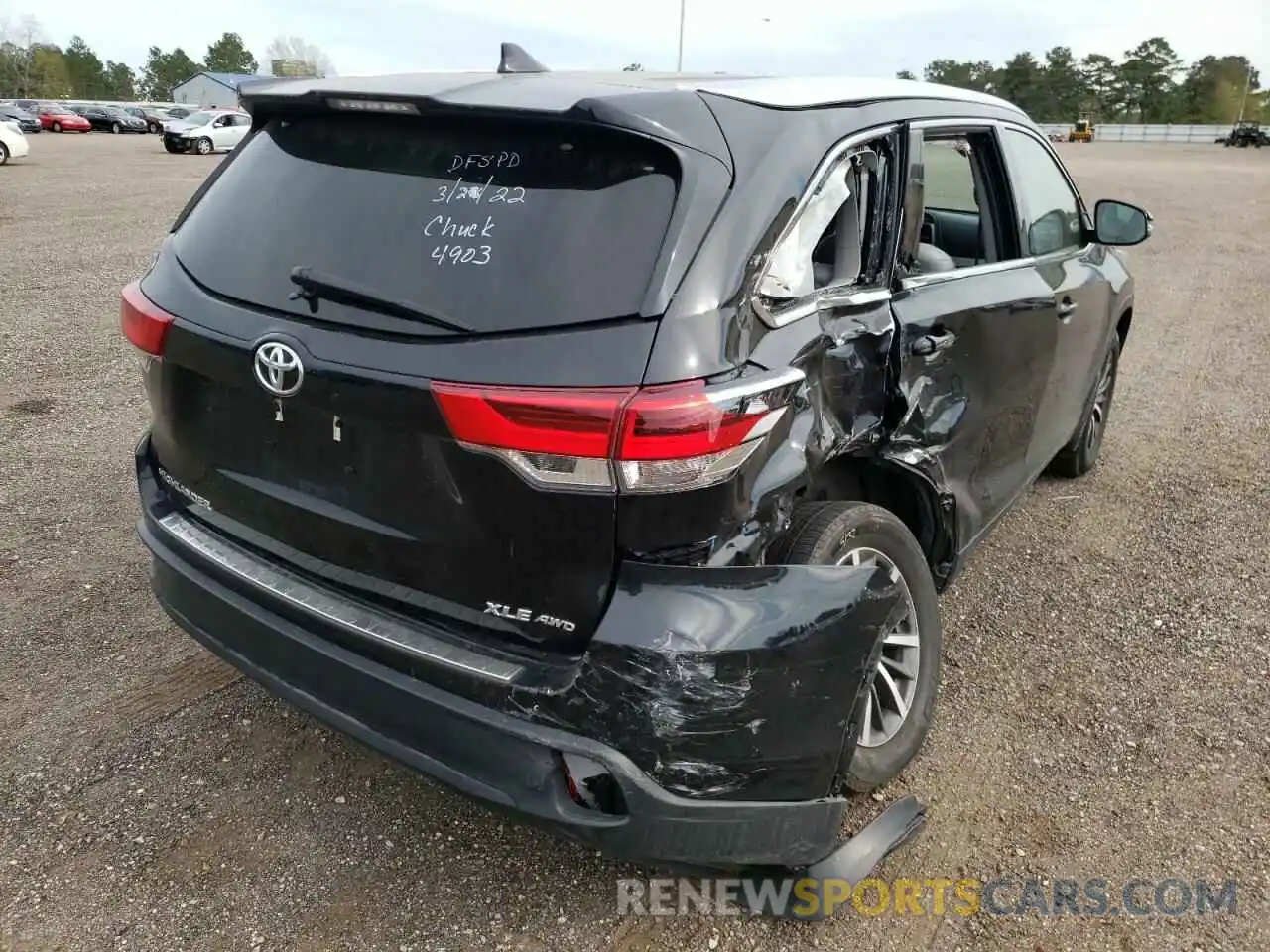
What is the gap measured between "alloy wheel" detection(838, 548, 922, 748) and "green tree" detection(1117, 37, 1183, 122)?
125356mm

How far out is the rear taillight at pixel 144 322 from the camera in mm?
2354

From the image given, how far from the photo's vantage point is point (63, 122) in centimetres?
4828

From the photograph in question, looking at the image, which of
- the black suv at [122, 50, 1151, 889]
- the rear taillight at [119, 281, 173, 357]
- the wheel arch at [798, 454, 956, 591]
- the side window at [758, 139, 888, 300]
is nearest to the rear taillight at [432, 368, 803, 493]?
the black suv at [122, 50, 1151, 889]

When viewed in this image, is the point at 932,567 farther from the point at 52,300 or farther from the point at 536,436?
the point at 52,300

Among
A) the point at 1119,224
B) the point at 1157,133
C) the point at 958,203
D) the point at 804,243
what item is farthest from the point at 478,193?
the point at 1157,133

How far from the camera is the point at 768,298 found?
2086 millimetres

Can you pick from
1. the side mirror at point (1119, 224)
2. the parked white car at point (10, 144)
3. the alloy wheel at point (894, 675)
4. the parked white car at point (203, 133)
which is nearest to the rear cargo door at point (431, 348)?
the alloy wheel at point (894, 675)

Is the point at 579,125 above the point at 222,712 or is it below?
above

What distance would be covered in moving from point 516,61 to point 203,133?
34638 millimetres

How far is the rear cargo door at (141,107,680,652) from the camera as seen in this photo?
6.09ft

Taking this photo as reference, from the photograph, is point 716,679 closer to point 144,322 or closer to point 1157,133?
point 144,322

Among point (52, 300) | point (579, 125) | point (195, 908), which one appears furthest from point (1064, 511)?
point (52, 300)

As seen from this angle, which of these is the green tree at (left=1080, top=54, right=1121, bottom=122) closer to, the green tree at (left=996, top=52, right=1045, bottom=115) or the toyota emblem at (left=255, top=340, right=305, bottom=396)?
the green tree at (left=996, top=52, right=1045, bottom=115)

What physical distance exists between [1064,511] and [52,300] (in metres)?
8.01
